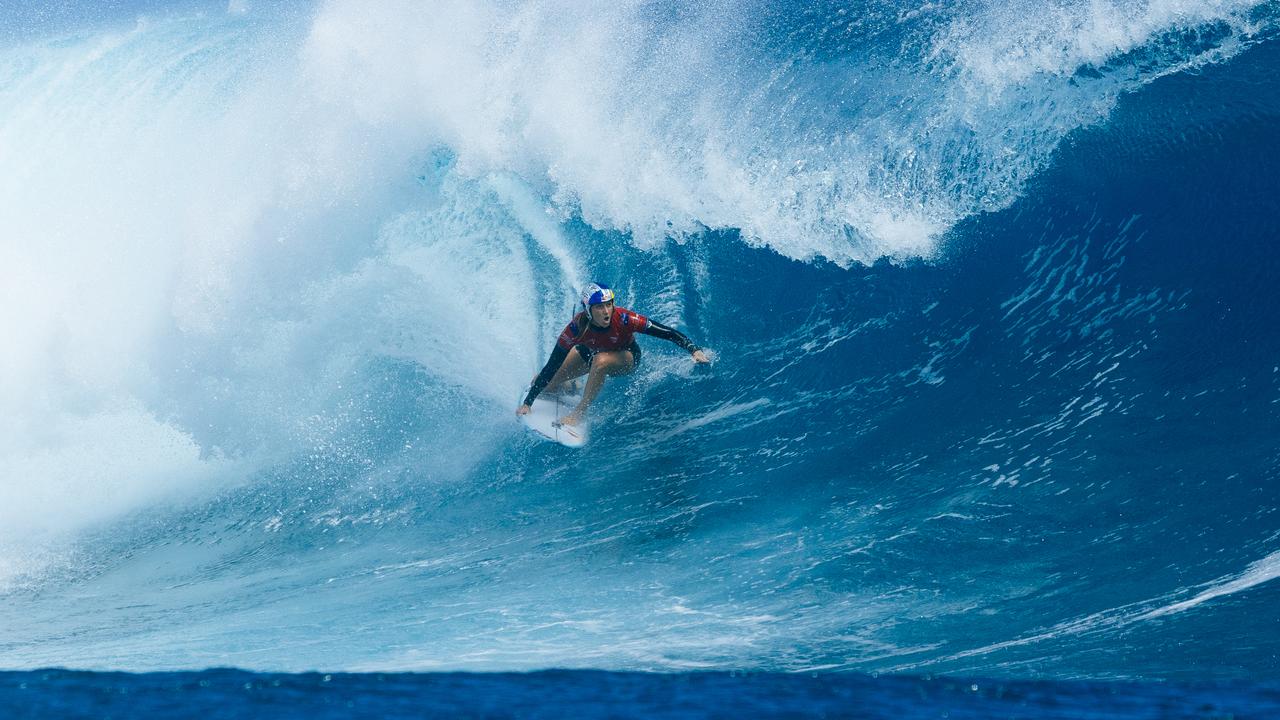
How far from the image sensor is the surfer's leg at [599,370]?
7.11 m

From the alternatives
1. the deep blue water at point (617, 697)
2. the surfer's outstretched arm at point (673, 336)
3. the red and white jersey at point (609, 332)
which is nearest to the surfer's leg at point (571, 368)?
the red and white jersey at point (609, 332)

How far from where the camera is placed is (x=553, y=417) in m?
7.46

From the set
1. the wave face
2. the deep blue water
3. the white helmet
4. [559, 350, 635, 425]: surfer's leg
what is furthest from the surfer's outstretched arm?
the deep blue water

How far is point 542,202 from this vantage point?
927 cm

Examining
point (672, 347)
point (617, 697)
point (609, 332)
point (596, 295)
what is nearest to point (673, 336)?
point (609, 332)

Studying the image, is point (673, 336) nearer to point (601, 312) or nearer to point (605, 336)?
point (605, 336)

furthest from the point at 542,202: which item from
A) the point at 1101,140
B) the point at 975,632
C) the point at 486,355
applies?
the point at 975,632

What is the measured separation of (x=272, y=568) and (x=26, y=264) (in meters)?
5.34

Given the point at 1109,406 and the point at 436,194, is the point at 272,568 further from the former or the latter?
the point at 1109,406

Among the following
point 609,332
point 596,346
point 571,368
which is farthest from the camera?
point 571,368

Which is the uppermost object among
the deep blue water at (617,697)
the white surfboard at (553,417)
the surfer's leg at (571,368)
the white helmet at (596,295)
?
the white helmet at (596,295)

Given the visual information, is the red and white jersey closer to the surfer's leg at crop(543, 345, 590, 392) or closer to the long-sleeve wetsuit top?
the long-sleeve wetsuit top

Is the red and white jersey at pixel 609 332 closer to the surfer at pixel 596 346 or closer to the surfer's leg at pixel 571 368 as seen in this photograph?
the surfer at pixel 596 346

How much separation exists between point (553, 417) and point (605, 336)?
34.3 inches
